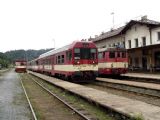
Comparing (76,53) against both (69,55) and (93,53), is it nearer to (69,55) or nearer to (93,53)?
(69,55)

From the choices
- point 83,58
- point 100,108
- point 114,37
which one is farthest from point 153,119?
point 114,37

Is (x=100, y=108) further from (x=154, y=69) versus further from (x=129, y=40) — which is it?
(x=129, y=40)

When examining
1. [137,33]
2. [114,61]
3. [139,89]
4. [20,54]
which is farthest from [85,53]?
[20,54]

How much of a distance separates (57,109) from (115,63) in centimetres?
1642

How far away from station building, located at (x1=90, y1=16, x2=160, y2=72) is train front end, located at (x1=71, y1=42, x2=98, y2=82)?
33.1 ft

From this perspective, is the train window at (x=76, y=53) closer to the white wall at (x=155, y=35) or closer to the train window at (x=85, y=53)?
the train window at (x=85, y=53)

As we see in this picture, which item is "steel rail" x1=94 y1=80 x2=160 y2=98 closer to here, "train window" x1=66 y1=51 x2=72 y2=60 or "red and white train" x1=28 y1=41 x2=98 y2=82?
"red and white train" x1=28 y1=41 x2=98 y2=82

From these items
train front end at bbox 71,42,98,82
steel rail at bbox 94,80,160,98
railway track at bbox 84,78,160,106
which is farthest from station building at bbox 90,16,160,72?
railway track at bbox 84,78,160,106

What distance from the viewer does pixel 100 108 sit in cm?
1201

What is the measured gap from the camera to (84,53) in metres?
23.9

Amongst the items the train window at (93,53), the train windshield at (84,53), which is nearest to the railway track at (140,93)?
the train window at (93,53)

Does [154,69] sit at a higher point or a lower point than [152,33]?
lower

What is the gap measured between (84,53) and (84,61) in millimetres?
596

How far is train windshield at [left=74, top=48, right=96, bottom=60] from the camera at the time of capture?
23.5m
